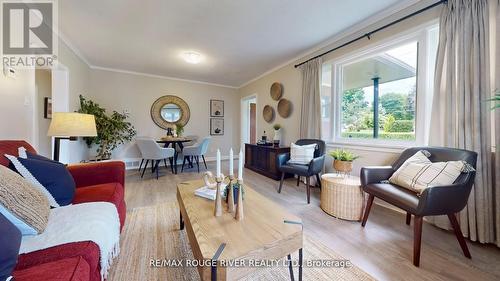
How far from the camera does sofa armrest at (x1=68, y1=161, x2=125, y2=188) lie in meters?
1.75

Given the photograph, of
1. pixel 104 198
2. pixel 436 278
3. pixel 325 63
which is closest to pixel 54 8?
pixel 104 198

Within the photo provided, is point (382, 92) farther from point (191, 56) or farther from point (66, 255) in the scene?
point (66, 255)

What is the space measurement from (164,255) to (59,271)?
0.86 m

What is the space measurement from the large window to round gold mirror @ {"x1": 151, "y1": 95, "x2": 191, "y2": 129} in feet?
12.0

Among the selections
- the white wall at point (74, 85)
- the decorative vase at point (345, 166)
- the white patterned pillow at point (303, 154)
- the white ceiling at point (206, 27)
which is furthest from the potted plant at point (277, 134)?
the white wall at point (74, 85)

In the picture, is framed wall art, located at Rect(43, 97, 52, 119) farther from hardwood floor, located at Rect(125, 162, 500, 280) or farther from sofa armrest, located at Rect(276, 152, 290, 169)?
sofa armrest, located at Rect(276, 152, 290, 169)

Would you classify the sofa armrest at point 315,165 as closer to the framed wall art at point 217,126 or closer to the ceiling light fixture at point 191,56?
the ceiling light fixture at point 191,56

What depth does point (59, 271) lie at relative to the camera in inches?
27.6

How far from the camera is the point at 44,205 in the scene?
40.0 inches

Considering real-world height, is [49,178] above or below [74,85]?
below

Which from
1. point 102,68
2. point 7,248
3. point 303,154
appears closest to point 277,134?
point 303,154

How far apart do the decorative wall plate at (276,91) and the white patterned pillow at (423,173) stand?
8.88 ft

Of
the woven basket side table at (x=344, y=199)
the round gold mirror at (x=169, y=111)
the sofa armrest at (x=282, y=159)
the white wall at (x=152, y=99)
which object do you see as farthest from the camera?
the round gold mirror at (x=169, y=111)

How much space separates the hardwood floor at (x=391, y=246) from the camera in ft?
4.22
